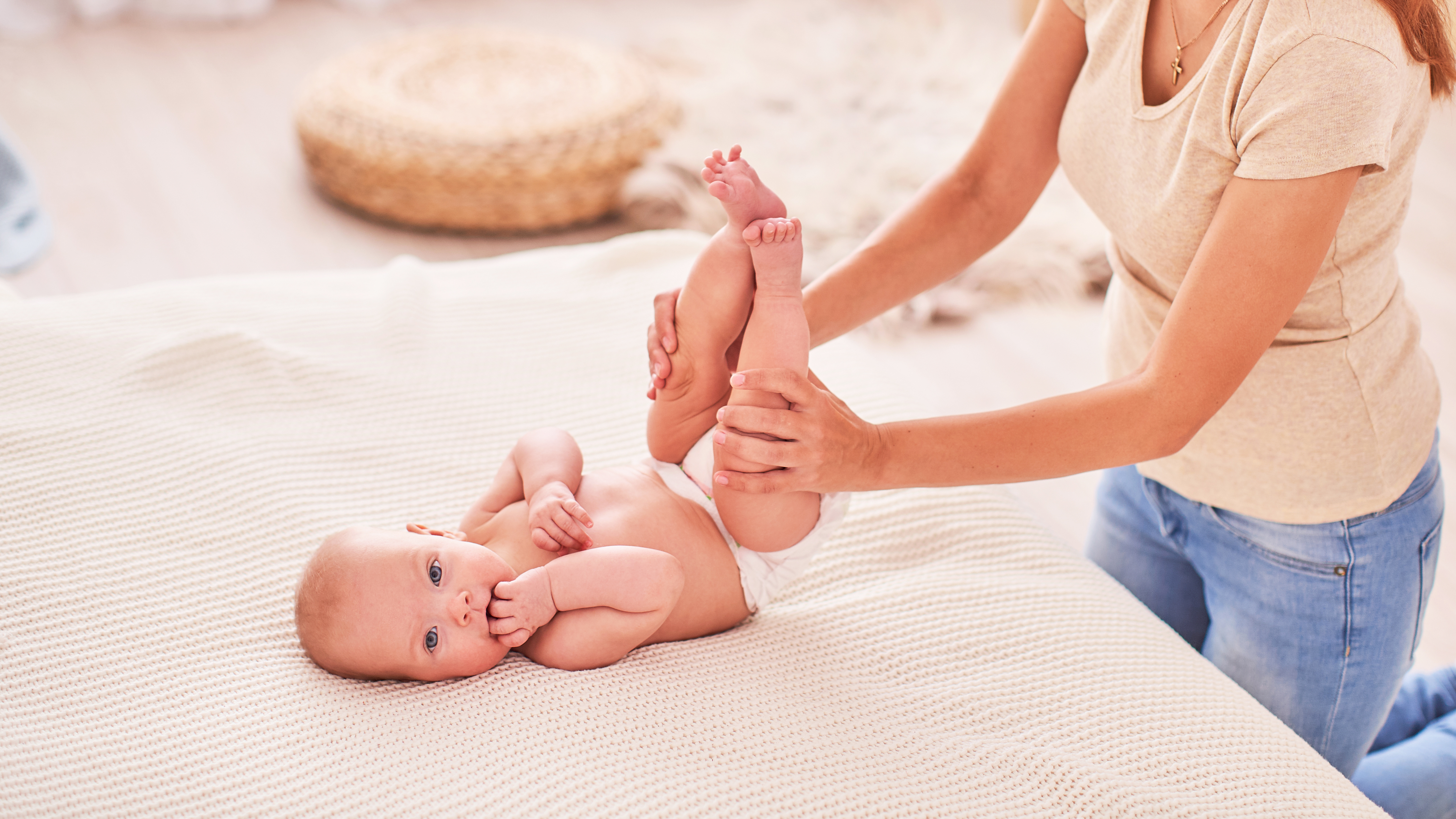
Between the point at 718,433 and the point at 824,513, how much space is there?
0.21 metres

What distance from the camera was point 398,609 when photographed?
101 cm

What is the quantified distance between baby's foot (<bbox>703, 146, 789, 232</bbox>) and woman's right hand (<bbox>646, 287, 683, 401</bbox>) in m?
0.12

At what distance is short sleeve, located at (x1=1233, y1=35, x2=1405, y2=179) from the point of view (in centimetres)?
84

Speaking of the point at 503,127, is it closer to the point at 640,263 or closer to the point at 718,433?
the point at 640,263

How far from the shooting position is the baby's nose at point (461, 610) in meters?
1.00

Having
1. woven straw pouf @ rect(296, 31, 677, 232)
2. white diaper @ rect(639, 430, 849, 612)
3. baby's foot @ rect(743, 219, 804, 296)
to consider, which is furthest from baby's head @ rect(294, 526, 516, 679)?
woven straw pouf @ rect(296, 31, 677, 232)

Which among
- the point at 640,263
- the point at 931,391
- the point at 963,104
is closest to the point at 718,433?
the point at 640,263

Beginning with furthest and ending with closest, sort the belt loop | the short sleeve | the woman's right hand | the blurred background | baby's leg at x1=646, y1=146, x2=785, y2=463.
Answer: the blurred background → the belt loop → the woman's right hand → baby's leg at x1=646, y1=146, x2=785, y2=463 → the short sleeve

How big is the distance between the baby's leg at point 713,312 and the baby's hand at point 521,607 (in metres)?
0.22

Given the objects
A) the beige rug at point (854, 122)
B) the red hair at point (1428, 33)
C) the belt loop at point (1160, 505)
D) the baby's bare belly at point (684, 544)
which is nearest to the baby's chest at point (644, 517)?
the baby's bare belly at point (684, 544)

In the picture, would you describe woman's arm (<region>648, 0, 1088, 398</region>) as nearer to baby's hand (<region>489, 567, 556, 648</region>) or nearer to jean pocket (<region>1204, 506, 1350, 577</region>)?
baby's hand (<region>489, 567, 556, 648</region>)

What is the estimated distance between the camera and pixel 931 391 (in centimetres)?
218

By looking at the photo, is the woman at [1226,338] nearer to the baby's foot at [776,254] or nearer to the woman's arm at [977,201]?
the woman's arm at [977,201]

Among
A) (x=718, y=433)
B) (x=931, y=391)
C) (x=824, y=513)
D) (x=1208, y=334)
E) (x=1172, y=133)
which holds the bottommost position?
(x=931, y=391)
